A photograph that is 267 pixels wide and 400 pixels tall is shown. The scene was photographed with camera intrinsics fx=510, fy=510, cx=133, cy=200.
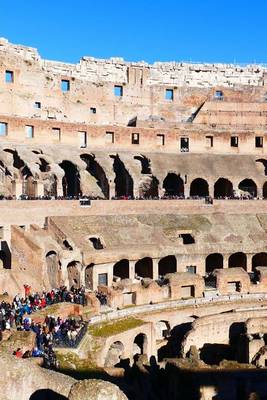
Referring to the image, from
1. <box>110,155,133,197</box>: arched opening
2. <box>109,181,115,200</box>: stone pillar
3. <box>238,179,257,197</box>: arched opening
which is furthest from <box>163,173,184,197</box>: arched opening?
<box>109,181,115,200</box>: stone pillar

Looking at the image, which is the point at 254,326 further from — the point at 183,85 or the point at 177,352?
the point at 183,85

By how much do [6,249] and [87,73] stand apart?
25.5m

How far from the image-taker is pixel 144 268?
120ft

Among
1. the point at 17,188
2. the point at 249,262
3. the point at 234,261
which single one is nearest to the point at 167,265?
the point at 234,261

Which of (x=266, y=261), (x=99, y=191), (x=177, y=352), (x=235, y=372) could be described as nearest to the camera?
(x=235, y=372)

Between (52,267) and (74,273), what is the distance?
1.43 m

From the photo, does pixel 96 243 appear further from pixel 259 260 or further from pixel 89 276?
pixel 259 260

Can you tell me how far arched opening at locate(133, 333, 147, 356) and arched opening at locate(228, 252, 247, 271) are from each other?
1387cm

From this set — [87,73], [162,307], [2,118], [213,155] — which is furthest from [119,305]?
[87,73]

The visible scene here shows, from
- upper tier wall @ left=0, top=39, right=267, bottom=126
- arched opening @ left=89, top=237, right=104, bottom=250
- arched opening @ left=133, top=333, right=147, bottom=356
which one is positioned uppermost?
upper tier wall @ left=0, top=39, right=267, bottom=126

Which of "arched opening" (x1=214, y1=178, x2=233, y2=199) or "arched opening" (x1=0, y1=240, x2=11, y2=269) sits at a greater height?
"arched opening" (x1=214, y1=178, x2=233, y2=199)

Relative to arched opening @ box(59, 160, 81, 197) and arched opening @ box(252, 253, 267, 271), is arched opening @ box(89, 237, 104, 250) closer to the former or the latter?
arched opening @ box(59, 160, 81, 197)

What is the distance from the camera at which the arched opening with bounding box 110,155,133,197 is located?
4522 centimetres

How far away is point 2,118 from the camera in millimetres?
42500
